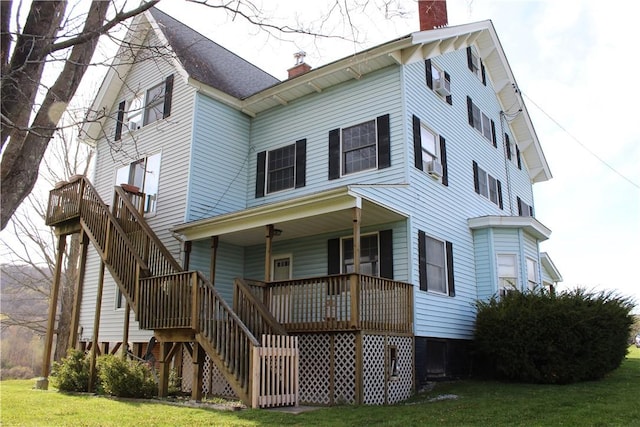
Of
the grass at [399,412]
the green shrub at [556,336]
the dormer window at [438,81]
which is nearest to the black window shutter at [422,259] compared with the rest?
the green shrub at [556,336]

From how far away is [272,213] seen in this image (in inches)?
469

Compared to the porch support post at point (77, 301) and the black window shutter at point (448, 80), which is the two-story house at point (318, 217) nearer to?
the black window shutter at point (448, 80)

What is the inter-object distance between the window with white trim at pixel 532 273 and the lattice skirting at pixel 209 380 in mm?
9091

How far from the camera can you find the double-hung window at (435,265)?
12.8 meters

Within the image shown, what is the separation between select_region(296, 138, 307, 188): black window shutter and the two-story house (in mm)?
43

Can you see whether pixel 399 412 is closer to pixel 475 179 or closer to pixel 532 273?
pixel 532 273

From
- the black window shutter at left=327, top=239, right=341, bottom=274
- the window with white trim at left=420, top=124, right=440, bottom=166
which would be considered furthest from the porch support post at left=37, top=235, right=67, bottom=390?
the window with white trim at left=420, top=124, right=440, bottom=166

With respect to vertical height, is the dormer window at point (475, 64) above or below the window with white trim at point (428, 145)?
above

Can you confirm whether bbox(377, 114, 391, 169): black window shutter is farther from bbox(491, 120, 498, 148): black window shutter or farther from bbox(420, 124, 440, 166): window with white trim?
bbox(491, 120, 498, 148): black window shutter

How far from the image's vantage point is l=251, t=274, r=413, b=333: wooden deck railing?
10.5 metres

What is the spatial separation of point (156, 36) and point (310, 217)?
850 cm

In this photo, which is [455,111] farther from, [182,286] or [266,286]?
[182,286]

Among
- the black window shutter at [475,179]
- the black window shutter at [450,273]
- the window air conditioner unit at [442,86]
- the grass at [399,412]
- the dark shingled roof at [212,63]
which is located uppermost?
the dark shingled roof at [212,63]

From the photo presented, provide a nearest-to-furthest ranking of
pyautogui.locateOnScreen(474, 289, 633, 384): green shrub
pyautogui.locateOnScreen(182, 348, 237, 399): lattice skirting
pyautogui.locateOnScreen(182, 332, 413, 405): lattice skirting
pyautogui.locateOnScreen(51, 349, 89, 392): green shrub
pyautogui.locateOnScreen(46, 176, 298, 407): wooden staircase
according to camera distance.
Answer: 1. pyautogui.locateOnScreen(46, 176, 298, 407): wooden staircase
2. pyautogui.locateOnScreen(182, 332, 413, 405): lattice skirting
3. pyautogui.locateOnScreen(182, 348, 237, 399): lattice skirting
4. pyautogui.locateOnScreen(474, 289, 633, 384): green shrub
5. pyautogui.locateOnScreen(51, 349, 89, 392): green shrub
